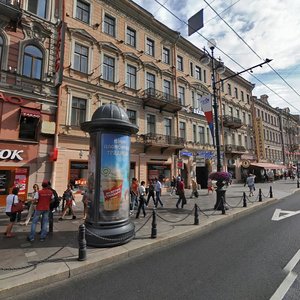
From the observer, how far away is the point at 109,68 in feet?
59.7

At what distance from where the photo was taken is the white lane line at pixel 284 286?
12.1ft

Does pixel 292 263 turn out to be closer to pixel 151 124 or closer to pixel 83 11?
pixel 151 124

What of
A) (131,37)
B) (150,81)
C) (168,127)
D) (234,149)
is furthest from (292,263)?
(234,149)

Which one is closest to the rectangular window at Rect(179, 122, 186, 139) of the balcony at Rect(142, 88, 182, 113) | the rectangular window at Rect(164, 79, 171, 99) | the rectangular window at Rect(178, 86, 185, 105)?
the balcony at Rect(142, 88, 182, 113)

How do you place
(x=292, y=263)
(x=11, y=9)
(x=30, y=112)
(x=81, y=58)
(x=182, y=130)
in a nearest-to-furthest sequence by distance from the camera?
(x=292, y=263), (x=11, y=9), (x=30, y=112), (x=81, y=58), (x=182, y=130)

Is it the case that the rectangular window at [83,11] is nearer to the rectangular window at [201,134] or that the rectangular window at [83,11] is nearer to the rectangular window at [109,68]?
the rectangular window at [109,68]

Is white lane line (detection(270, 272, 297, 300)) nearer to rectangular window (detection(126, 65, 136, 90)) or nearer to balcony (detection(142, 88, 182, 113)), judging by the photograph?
balcony (detection(142, 88, 182, 113))

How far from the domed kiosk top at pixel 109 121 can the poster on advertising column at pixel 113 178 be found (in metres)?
0.28

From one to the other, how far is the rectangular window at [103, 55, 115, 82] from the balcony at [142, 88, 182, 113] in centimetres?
335

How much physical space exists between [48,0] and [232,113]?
26.1 metres

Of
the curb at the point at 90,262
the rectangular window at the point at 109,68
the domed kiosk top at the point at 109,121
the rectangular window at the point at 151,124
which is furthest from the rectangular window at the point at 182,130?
the domed kiosk top at the point at 109,121

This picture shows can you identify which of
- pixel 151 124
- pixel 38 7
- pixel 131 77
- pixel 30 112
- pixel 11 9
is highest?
pixel 38 7

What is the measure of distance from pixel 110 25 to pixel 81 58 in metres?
4.60

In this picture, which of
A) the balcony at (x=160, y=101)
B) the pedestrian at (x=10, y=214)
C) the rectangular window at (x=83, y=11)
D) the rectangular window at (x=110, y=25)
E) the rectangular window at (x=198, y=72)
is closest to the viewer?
the pedestrian at (x=10, y=214)
